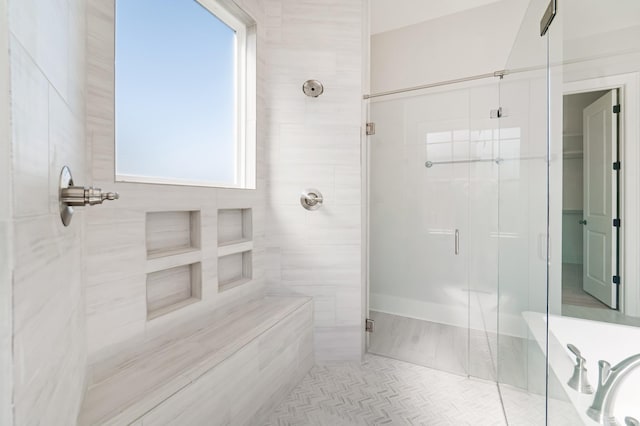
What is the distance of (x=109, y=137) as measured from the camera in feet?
3.93

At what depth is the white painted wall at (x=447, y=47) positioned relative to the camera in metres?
2.79

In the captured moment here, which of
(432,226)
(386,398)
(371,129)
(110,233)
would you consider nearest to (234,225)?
(110,233)

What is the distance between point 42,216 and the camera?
49 cm

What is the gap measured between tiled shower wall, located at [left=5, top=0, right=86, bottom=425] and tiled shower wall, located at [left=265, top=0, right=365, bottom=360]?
1.39 m

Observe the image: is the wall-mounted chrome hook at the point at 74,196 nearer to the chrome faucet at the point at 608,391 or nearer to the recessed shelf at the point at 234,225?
the recessed shelf at the point at 234,225

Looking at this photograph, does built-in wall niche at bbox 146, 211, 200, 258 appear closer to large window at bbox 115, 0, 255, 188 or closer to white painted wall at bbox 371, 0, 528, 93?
large window at bbox 115, 0, 255, 188

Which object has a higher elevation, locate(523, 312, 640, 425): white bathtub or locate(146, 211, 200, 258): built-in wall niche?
locate(146, 211, 200, 258): built-in wall niche

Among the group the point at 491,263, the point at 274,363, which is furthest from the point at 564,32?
the point at 274,363

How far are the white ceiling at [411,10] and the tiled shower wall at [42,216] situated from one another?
278 centimetres

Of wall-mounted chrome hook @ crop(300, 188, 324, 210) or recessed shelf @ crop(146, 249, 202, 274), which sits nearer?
recessed shelf @ crop(146, 249, 202, 274)

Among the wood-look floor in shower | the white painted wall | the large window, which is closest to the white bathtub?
the wood-look floor in shower

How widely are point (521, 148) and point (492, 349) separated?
1353 millimetres

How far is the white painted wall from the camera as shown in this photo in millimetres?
2793

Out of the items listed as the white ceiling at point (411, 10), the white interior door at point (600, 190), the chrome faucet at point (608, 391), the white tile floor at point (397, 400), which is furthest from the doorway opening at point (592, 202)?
the white ceiling at point (411, 10)
